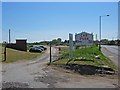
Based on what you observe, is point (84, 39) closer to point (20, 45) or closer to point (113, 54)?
point (113, 54)

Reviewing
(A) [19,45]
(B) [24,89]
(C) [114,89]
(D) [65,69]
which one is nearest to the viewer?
Answer: (B) [24,89]

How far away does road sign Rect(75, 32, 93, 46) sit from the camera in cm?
3484

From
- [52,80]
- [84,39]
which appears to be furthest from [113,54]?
[52,80]

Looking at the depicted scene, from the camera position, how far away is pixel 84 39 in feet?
115

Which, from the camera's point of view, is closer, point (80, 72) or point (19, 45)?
point (80, 72)

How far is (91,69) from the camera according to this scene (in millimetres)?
23734

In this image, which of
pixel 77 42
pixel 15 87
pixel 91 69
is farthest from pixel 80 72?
pixel 77 42

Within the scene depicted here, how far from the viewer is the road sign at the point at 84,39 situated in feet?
114

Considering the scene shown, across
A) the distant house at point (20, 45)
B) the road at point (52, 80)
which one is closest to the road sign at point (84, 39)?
the road at point (52, 80)

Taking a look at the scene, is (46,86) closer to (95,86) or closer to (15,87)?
(15,87)

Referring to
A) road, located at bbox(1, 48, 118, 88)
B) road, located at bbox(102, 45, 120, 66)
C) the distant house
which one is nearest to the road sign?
road, located at bbox(102, 45, 120, 66)

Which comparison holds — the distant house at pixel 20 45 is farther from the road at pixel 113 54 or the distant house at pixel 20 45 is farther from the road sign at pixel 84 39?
the road sign at pixel 84 39

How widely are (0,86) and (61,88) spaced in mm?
2965

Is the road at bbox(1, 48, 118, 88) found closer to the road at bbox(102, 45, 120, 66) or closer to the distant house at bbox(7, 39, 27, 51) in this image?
the road at bbox(102, 45, 120, 66)
